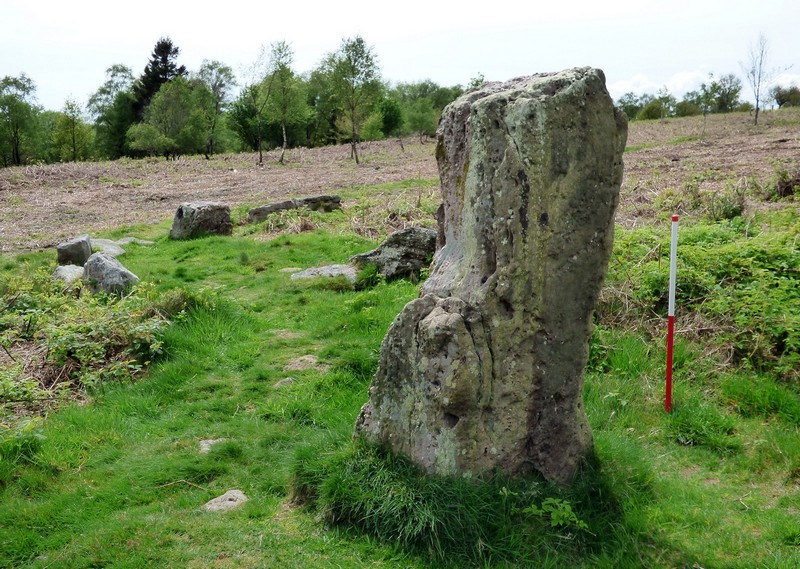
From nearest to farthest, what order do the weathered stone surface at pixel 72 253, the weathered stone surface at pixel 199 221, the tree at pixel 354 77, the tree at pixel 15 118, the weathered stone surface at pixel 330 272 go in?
the weathered stone surface at pixel 330 272 < the weathered stone surface at pixel 72 253 < the weathered stone surface at pixel 199 221 < the tree at pixel 354 77 < the tree at pixel 15 118

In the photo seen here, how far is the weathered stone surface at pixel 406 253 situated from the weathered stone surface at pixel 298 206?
759cm

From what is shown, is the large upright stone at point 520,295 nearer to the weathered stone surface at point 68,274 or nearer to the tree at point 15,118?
the weathered stone surface at point 68,274

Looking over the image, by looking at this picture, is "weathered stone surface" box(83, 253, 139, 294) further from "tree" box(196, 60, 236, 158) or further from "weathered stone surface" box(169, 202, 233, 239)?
"tree" box(196, 60, 236, 158)

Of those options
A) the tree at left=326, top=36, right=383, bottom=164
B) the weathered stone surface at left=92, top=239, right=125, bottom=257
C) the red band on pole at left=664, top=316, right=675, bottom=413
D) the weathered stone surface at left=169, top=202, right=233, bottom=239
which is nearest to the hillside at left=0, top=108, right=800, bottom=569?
the red band on pole at left=664, top=316, right=675, bottom=413

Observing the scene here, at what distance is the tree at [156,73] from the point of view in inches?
2488

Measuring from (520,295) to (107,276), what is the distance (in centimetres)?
809

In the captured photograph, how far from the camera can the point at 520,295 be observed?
14.3 ft

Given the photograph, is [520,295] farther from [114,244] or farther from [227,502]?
[114,244]

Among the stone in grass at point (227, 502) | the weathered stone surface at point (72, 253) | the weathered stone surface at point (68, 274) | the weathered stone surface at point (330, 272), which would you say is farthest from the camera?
the weathered stone surface at point (72, 253)

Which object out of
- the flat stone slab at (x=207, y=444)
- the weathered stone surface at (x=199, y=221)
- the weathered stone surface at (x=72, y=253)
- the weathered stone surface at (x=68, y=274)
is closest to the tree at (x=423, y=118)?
the weathered stone surface at (x=199, y=221)

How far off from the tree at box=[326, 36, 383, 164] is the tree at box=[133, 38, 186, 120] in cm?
3123

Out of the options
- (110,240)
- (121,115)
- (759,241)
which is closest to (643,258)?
(759,241)

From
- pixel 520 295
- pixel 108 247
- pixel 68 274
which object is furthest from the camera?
pixel 108 247

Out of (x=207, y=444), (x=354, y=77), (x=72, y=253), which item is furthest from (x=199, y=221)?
(x=354, y=77)
